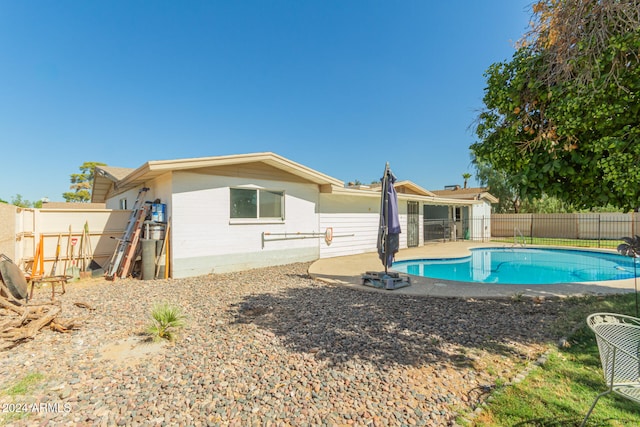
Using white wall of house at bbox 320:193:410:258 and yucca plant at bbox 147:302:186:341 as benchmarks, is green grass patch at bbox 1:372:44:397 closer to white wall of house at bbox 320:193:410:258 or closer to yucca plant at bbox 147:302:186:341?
yucca plant at bbox 147:302:186:341

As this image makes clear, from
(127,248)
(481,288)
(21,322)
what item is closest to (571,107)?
(481,288)

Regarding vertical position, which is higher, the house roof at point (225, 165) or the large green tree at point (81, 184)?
the large green tree at point (81, 184)

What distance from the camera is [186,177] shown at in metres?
7.64

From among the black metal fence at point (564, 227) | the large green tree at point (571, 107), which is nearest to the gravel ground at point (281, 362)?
the large green tree at point (571, 107)

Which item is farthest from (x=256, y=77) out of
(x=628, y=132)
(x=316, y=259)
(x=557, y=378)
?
(x=557, y=378)

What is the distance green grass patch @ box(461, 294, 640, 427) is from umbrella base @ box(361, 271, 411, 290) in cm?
303

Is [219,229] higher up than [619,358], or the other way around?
[219,229]

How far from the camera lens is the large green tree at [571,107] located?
287 cm

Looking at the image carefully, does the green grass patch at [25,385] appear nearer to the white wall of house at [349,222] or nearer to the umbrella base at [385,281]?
the umbrella base at [385,281]

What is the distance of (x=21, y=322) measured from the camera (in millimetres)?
3859

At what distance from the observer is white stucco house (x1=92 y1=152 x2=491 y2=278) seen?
7.63 meters

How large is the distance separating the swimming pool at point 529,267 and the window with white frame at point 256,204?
4.71m

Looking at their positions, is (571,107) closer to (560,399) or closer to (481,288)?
(560,399)

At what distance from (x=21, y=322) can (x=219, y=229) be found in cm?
464
